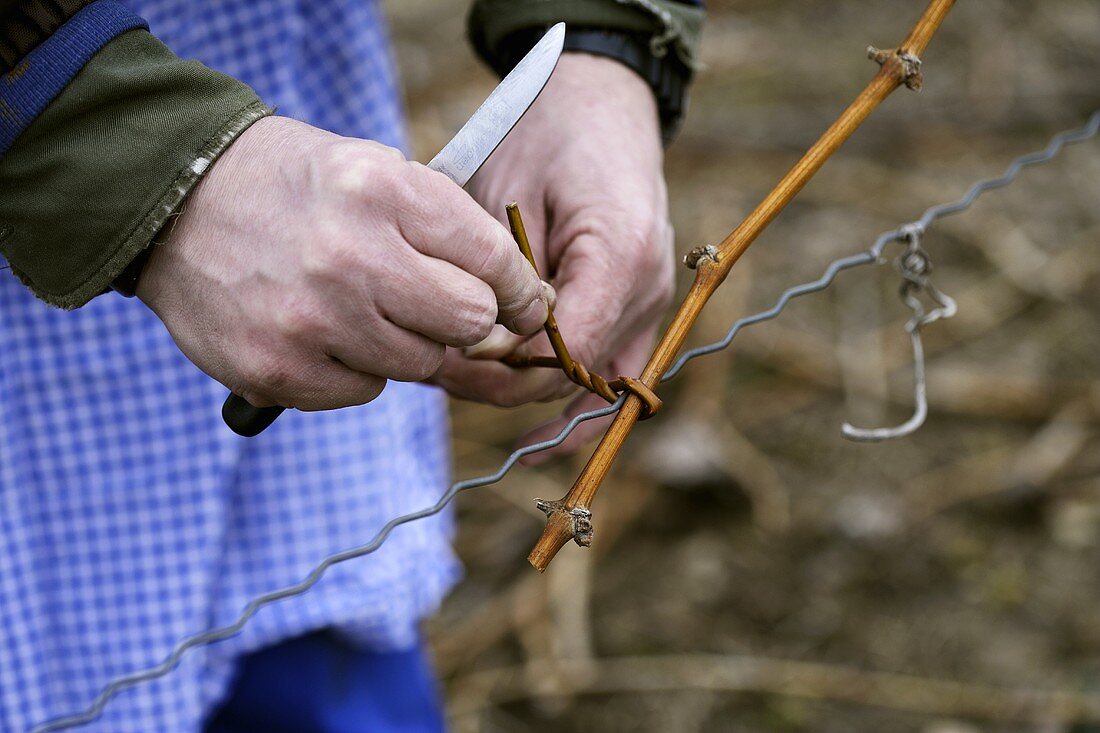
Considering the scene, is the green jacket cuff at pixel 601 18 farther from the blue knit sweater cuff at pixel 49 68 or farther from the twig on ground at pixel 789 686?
the twig on ground at pixel 789 686

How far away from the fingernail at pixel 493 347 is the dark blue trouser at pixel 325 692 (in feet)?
1.54

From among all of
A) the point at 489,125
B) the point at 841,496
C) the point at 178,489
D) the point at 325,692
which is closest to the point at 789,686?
the point at 841,496

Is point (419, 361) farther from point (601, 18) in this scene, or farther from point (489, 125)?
point (601, 18)

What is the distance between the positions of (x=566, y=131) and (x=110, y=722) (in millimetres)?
725

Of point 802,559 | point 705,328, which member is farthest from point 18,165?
point 705,328

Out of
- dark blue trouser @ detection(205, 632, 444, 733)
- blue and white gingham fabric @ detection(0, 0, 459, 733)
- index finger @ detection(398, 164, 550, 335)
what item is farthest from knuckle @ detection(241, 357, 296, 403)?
dark blue trouser @ detection(205, 632, 444, 733)

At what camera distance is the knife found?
0.60 m

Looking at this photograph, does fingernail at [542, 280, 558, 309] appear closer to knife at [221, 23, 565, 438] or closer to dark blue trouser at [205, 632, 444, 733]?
knife at [221, 23, 565, 438]

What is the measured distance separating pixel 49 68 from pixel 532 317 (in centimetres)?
31

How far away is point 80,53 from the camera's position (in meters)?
0.57

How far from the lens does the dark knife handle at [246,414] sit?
2.10ft

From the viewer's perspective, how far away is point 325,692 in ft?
3.68

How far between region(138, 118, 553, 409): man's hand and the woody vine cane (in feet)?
0.33

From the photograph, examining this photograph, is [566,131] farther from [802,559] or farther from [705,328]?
[705,328]
